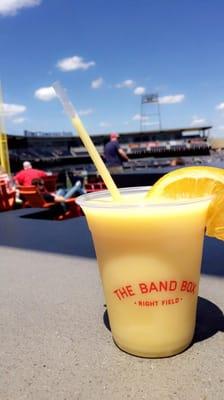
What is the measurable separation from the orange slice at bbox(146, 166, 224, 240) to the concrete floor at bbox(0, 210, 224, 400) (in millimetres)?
346

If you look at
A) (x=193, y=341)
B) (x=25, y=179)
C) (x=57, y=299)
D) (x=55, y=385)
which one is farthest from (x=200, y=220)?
(x=25, y=179)

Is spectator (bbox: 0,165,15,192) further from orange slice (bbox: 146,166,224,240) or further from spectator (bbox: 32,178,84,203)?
orange slice (bbox: 146,166,224,240)

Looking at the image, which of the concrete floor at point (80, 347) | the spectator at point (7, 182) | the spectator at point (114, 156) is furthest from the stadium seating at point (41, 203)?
the concrete floor at point (80, 347)

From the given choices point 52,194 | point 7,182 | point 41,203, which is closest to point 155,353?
point 41,203

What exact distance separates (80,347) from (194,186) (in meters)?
0.48

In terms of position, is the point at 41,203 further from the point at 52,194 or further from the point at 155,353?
the point at 155,353

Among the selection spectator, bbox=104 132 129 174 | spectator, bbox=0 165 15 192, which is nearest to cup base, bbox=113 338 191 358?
spectator, bbox=0 165 15 192

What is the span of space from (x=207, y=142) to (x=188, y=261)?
64785 millimetres

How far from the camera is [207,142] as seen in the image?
62.9 metres

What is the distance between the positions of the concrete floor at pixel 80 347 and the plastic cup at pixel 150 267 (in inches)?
2.2

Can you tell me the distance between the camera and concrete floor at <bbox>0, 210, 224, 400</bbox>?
30.1 inches

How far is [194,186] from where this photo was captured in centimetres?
88

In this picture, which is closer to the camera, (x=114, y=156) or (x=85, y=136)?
(x=85, y=136)

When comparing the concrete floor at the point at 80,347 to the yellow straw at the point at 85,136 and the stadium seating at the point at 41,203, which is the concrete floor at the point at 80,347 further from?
the stadium seating at the point at 41,203
